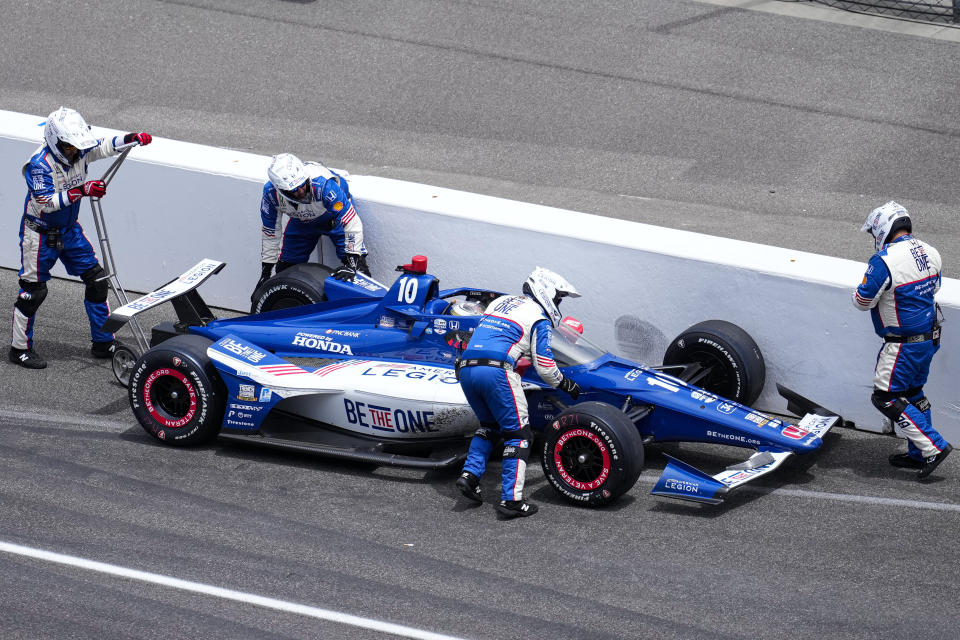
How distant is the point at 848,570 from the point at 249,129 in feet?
33.3

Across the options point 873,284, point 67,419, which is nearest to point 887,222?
point 873,284

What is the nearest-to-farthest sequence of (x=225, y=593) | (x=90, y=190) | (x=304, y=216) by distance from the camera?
(x=225, y=593) → (x=90, y=190) → (x=304, y=216)

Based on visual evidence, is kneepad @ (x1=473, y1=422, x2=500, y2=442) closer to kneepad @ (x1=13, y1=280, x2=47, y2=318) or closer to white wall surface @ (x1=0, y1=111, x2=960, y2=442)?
white wall surface @ (x1=0, y1=111, x2=960, y2=442)

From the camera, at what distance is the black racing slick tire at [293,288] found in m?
9.76

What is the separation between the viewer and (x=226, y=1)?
1900 cm

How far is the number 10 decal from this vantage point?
8.83m

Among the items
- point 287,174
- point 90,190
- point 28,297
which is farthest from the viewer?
point 28,297

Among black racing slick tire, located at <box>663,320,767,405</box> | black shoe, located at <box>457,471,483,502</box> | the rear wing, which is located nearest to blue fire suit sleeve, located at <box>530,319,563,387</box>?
black shoe, located at <box>457,471,483,502</box>

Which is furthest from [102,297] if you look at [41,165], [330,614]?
[330,614]

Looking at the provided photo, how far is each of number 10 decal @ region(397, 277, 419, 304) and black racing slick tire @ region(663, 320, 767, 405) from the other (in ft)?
6.41

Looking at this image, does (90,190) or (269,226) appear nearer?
(90,190)

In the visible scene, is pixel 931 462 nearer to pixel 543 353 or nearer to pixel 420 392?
pixel 543 353

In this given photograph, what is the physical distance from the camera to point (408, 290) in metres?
8.84

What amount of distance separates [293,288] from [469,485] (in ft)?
9.17
